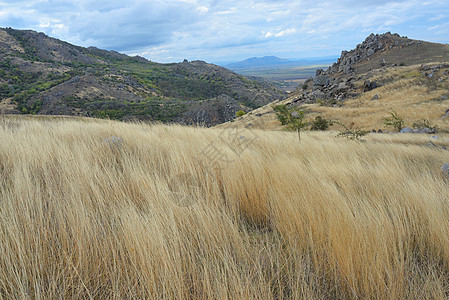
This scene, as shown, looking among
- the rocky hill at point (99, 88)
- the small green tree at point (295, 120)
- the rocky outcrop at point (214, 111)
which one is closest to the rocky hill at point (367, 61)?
the rocky outcrop at point (214, 111)

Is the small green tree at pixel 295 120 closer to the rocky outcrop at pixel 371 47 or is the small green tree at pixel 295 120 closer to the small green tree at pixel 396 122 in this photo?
the small green tree at pixel 396 122

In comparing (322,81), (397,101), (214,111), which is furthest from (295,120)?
(214,111)

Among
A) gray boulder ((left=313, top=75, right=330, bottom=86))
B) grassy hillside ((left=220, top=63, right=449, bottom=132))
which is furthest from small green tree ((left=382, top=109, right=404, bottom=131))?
gray boulder ((left=313, top=75, right=330, bottom=86))

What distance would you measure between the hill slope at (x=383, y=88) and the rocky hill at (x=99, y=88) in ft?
53.0

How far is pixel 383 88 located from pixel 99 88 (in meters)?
70.4

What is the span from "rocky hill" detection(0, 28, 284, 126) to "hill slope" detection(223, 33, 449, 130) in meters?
16.1

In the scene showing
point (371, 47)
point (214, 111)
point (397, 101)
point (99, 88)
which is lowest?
point (397, 101)

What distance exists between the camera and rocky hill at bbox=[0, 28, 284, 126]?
179 feet

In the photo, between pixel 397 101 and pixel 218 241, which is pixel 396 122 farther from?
pixel 218 241

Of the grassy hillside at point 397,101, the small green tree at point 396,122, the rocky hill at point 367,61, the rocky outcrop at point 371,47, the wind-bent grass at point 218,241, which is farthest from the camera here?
the rocky outcrop at point 371,47

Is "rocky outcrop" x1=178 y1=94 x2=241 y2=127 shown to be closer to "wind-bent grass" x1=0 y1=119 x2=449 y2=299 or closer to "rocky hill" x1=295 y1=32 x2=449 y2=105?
"rocky hill" x1=295 y1=32 x2=449 y2=105

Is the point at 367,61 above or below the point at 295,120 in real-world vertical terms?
above

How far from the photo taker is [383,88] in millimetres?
30156

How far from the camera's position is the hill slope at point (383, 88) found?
21.9 m
